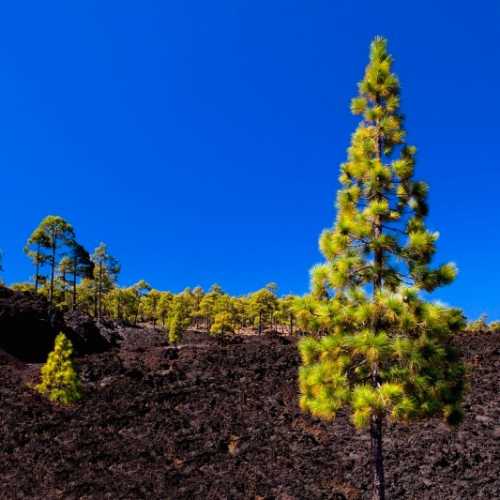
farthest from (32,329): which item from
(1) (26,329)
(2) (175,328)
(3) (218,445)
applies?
(3) (218,445)

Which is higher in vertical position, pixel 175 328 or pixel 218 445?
pixel 175 328

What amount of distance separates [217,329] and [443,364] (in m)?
56.4

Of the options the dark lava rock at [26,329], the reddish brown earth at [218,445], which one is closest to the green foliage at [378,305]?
the reddish brown earth at [218,445]

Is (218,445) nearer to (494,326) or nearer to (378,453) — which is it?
(378,453)

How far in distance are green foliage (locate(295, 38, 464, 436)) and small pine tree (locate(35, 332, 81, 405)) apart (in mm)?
15415

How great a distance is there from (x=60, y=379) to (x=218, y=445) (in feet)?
29.3

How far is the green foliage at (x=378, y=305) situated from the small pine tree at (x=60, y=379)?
607 inches

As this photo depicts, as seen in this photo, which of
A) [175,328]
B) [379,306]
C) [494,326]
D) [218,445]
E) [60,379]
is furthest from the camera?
[494,326]

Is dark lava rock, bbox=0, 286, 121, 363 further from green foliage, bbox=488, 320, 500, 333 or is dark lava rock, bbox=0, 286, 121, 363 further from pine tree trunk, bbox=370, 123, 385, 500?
green foliage, bbox=488, 320, 500, 333

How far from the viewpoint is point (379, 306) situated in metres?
8.98

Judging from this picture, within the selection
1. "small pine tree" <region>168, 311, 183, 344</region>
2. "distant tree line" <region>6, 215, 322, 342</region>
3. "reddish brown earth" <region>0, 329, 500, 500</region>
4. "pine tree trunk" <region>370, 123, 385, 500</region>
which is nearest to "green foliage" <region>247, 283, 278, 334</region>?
"distant tree line" <region>6, 215, 322, 342</region>

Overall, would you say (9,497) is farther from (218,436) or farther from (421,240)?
(421,240)

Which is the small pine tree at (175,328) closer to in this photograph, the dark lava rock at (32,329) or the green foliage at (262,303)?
the dark lava rock at (32,329)

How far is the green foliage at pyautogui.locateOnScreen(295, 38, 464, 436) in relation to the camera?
28.4ft
